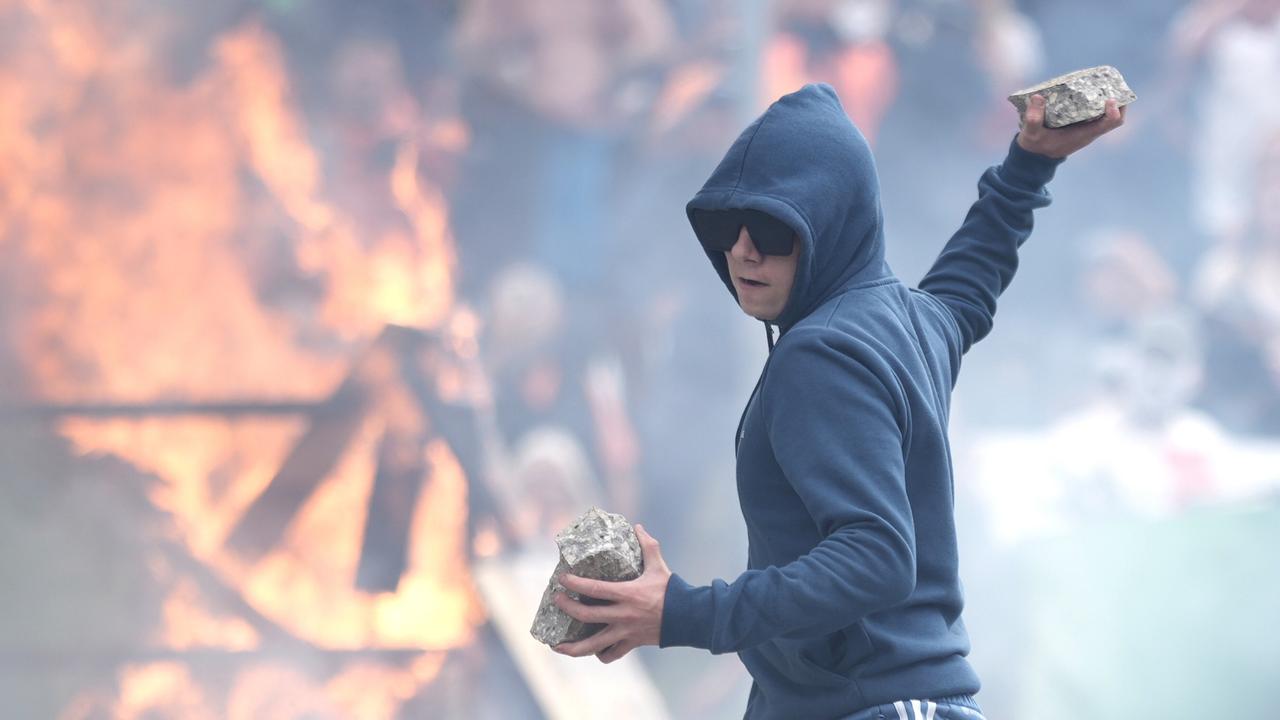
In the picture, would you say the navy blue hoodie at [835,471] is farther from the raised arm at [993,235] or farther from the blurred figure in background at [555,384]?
the blurred figure in background at [555,384]

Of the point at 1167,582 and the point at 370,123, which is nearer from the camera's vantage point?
the point at 370,123

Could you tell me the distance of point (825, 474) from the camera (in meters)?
1.26

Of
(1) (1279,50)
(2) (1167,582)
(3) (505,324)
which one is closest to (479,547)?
(3) (505,324)

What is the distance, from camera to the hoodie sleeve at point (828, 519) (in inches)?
48.7

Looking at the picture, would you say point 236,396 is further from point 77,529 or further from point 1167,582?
point 1167,582

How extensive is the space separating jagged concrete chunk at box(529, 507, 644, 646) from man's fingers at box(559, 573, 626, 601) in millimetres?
22

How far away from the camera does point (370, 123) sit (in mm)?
5203

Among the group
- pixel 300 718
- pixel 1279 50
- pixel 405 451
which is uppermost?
pixel 1279 50

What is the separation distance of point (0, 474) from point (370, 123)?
198 centimetres

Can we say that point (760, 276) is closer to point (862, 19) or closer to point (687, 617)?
point (687, 617)

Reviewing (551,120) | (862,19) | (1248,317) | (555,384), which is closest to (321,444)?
(555,384)

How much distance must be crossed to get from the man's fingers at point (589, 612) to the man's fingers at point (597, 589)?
0.01m

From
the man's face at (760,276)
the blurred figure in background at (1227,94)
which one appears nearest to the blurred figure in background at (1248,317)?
the blurred figure in background at (1227,94)

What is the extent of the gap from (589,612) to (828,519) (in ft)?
0.91
